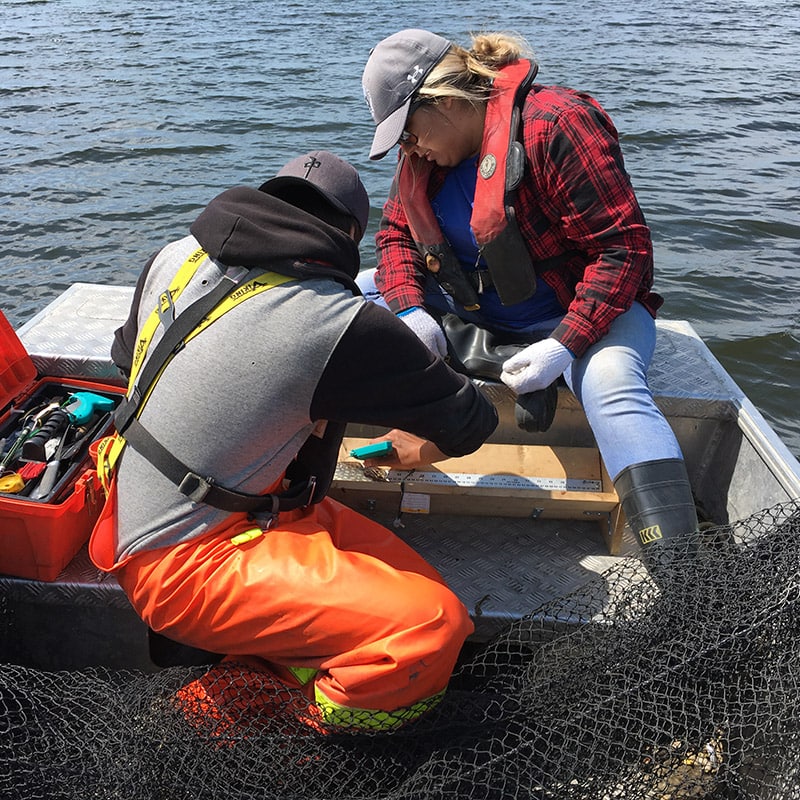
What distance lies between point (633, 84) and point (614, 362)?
10.1 metres

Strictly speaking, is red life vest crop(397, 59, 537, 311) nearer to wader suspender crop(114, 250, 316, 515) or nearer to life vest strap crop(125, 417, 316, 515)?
wader suspender crop(114, 250, 316, 515)

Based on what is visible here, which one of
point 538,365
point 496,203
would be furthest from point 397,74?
point 538,365

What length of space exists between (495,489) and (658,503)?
692 mm

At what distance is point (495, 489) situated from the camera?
319 centimetres

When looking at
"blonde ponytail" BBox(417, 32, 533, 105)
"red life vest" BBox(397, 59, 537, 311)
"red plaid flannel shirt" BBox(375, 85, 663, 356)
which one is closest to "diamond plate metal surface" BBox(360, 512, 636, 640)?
"red plaid flannel shirt" BBox(375, 85, 663, 356)

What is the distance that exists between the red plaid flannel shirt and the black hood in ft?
3.82

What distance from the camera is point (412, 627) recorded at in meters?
2.10

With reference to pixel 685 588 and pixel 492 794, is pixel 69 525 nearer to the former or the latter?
pixel 492 794

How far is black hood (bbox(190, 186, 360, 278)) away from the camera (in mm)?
2023

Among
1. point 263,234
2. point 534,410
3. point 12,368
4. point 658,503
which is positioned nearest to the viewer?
point 263,234

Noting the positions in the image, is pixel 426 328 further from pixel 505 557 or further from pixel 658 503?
pixel 658 503

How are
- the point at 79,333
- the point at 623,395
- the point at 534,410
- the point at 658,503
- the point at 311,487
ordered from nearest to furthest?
the point at 311,487, the point at 658,503, the point at 623,395, the point at 534,410, the point at 79,333

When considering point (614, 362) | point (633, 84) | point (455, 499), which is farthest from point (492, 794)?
point (633, 84)

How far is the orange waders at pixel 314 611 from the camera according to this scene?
6.82ft
